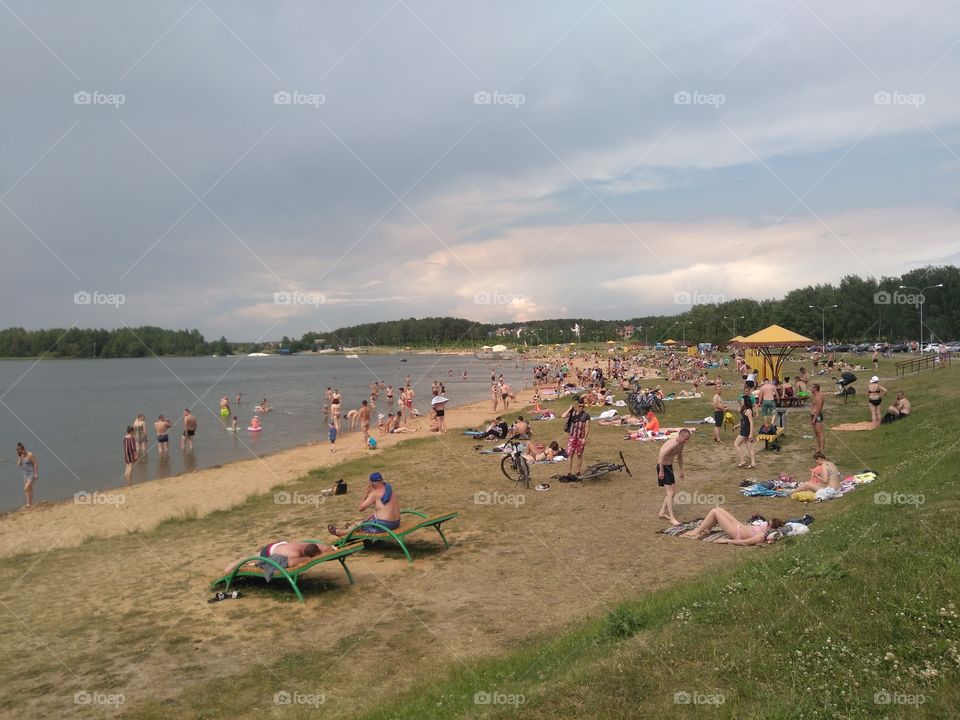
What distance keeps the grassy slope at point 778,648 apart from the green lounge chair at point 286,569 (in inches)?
127

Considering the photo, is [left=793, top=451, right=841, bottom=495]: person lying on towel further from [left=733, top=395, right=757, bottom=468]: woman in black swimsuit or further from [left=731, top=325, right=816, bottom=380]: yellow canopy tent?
[left=731, top=325, right=816, bottom=380]: yellow canopy tent

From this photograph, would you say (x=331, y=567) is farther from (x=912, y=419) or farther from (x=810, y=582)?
(x=912, y=419)

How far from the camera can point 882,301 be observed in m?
71.8

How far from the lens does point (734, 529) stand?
9172mm

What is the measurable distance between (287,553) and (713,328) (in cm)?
10738

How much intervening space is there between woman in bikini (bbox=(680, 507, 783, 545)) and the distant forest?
5765cm

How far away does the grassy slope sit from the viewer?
155 inches

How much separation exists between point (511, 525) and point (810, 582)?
628 cm

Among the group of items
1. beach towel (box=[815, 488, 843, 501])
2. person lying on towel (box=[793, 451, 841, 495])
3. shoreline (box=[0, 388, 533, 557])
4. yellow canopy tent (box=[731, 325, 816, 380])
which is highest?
yellow canopy tent (box=[731, 325, 816, 380])

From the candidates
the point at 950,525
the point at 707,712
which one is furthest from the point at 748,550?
the point at 707,712

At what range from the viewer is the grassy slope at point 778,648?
395cm

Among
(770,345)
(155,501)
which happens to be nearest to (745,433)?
(770,345)

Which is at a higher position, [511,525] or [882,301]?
[882,301]

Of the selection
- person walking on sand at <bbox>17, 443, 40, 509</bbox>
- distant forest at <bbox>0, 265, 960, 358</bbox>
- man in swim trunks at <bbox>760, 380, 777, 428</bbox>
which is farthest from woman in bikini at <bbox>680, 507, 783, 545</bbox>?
distant forest at <bbox>0, 265, 960, 358</bbox>
